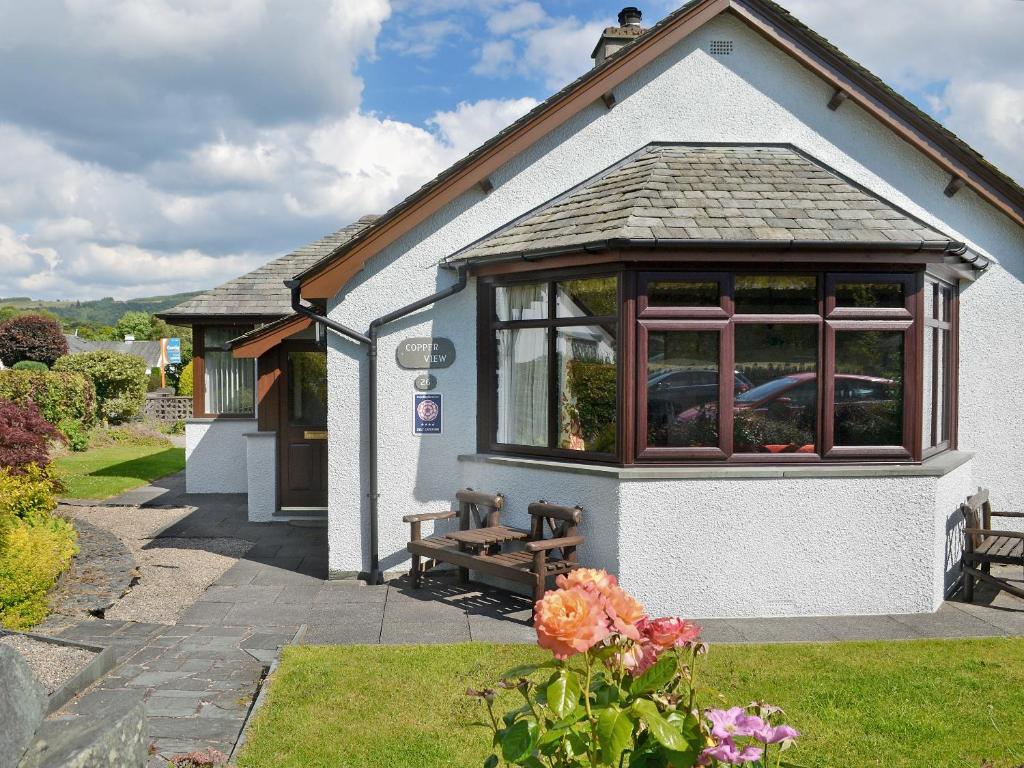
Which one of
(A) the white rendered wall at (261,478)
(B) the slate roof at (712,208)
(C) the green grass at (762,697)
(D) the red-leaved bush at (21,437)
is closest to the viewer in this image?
(C) the green grass at (762,697)

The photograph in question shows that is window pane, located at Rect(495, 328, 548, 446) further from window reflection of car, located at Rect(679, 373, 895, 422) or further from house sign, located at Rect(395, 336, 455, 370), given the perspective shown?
window reflection of car, located at Rect(679, 373, 895, 422)

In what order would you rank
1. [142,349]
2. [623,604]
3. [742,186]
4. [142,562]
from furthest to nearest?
[142,349]
[142,562]
[742,186]
[623,604]

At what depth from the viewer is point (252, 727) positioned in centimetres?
529

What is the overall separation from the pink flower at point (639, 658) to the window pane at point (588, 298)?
18.4 ft

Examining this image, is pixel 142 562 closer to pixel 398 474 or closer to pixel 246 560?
pixel 246 560

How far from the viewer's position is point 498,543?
29.5 ft

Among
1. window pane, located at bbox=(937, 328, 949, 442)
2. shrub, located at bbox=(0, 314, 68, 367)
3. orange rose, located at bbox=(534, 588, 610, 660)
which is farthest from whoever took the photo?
shrub, located at bbox=(0, 314, 68, 367)

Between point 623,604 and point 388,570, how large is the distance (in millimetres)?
7175

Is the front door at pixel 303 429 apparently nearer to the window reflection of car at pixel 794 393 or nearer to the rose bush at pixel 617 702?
the window reflection of car at pixel 794 393

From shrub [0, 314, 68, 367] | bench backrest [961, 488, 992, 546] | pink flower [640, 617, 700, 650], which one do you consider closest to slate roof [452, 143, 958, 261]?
bench backrest [961, 488, 992, 546]

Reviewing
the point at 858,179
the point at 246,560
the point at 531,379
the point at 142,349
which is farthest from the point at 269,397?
the point at 142,349

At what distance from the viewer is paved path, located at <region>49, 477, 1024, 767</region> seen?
5711 mm

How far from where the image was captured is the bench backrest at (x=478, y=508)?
8.97 metres

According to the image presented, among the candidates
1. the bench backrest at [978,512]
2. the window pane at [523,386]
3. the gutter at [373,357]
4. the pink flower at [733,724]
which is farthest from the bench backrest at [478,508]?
the pink flower at [733,724]
